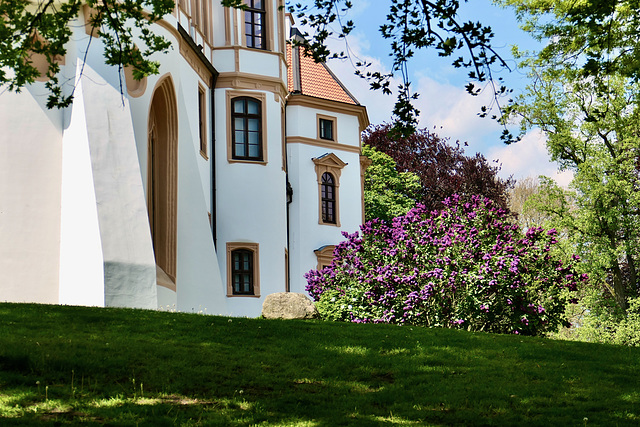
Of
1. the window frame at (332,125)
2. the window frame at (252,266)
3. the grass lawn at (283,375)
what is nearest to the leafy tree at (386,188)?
the window frame at (332,125)

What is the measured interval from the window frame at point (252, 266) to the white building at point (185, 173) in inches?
1.7

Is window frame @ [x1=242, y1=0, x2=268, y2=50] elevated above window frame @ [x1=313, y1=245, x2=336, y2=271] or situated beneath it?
elevated above

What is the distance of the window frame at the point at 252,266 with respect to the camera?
93.0ft

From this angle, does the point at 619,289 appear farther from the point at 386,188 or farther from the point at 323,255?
the point at 386,188

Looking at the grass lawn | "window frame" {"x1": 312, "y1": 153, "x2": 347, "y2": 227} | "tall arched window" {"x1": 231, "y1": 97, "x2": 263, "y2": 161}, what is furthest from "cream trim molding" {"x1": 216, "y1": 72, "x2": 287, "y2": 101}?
the grass lawn

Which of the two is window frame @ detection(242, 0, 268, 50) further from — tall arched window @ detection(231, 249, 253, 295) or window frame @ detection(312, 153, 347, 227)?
tall arched window @ detection(231, 249, 253, 295)

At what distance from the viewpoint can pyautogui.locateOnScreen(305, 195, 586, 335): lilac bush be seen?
695 inches

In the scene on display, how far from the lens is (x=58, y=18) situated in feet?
33.6

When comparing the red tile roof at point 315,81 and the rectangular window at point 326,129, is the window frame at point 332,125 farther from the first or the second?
the red tile roof at point 315,81

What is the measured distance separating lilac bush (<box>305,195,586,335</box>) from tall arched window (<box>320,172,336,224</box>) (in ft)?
48.1

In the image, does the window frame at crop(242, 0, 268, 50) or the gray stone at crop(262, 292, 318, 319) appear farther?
the window frame at crop(242, 0, 268, 50)

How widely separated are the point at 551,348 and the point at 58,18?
846 cm

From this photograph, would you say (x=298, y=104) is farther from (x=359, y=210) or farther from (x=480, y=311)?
(x=480, y=311)

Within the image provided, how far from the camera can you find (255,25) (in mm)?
29953
